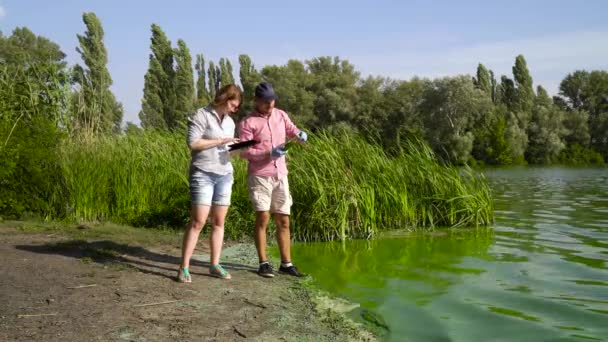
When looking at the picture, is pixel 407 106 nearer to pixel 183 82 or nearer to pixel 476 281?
pixel 183 82

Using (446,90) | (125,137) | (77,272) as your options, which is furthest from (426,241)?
(446,90)

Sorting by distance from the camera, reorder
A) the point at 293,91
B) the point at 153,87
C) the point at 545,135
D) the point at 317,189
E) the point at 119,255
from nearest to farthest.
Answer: the point at 119,255, the point at 317,189, the point at 153,87, the point at 293,91, the point at 545,135

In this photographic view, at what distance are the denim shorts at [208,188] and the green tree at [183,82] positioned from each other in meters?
38.6

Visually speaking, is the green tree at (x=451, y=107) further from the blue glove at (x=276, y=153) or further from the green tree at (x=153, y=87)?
the blue glove at (x=276, y=153)

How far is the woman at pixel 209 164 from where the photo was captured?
14.3ft

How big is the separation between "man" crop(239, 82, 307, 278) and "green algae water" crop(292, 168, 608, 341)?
0.80 metres

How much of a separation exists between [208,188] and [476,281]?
266 cm

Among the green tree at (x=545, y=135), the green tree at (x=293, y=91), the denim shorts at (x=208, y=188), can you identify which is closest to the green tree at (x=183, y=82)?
the green tree at (x=293, y=91)

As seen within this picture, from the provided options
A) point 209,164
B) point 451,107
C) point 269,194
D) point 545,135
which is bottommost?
point 269,194

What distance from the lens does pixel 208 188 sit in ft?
14.4

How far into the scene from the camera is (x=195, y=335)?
3227mm

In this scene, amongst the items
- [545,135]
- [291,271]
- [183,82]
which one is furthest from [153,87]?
[291,271]

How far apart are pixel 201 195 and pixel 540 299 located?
2928 millimetres

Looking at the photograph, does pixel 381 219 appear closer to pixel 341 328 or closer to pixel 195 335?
pixel 341 328
